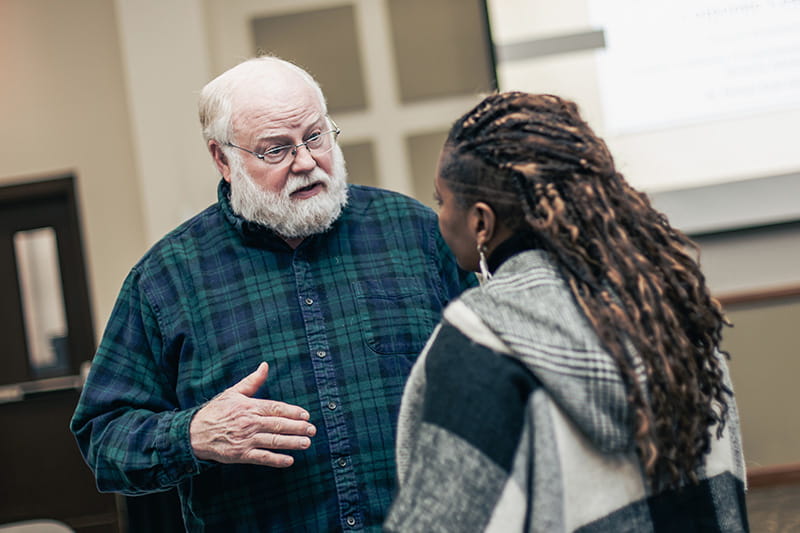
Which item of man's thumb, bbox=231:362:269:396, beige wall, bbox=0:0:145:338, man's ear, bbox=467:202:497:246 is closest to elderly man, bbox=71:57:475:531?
man's thumb, bbox=231:362:269:396

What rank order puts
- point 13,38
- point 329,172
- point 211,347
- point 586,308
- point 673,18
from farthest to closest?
1. point 13,38
2. point 673,18
3. point 329,172
4. point 211,347
5. point 586,308

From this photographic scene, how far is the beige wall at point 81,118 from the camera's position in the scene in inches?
169

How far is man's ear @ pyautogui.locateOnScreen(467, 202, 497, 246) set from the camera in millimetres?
974

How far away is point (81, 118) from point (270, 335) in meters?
3.36

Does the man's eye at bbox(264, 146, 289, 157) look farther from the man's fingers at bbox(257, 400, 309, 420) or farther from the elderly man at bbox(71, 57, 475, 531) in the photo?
the man's fingers at bbox(257, 400, 309, 420)

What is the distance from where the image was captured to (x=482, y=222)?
99 centimetres

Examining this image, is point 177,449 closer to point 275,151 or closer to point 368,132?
point 275,151

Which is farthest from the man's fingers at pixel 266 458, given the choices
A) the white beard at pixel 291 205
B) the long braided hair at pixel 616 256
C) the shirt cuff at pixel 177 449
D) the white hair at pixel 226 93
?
the white hair at pixel 226 93

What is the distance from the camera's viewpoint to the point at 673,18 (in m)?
3.09

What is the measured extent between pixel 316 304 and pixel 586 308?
69cm

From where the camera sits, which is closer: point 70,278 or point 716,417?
point 716,417

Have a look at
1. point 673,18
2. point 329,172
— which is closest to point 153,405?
point 329,172

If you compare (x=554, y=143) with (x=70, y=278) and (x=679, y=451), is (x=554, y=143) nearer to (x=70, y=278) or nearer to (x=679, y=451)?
(x=679, y=451)

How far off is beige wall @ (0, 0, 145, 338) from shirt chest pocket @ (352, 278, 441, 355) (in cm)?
306
